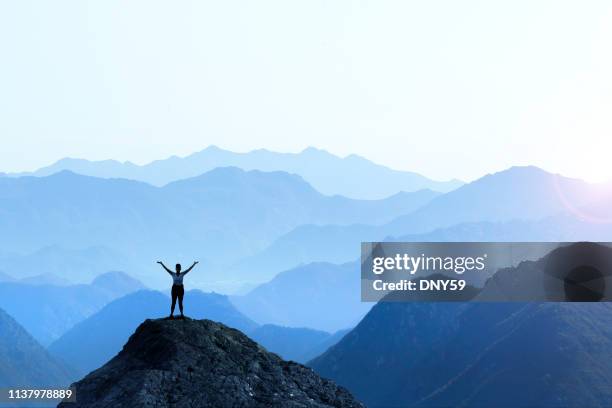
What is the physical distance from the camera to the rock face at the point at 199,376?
207 feet

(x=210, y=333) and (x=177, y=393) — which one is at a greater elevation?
(x=210, y=333)

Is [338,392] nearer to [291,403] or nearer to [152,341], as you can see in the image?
[291,403]

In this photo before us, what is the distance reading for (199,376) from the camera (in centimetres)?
6488

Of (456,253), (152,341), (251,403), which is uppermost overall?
(456,253)

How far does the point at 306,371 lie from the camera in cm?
7338

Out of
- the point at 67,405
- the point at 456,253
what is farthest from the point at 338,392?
the point at 456,253

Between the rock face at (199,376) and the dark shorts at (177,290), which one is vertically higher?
the dark shorts at (177,290)

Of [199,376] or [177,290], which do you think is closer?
[177,290]

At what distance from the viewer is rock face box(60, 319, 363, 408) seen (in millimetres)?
63156

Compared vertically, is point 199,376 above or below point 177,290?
below

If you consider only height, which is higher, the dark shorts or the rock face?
the dark shorts

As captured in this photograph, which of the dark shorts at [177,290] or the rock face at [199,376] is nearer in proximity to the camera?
the rock face at [199,376]

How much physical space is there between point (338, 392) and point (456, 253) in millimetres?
81644

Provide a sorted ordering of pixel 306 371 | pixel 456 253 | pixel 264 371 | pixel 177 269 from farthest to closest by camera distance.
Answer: pixel 456 253 < pixel 306 371 < pixel 264 371 < pixel 177 269
